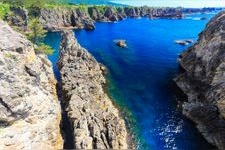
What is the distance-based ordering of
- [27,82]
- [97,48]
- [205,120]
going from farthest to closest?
[97,48] < [205,120] < [27,82]

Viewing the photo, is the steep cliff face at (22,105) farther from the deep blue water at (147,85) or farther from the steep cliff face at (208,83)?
the steep cliff face at (208,83)

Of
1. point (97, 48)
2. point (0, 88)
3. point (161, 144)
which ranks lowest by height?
point (161, 144)

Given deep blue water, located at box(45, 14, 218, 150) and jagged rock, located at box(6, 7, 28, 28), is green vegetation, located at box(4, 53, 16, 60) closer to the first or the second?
deep blue water, located at box(45, 14, 218, 150)

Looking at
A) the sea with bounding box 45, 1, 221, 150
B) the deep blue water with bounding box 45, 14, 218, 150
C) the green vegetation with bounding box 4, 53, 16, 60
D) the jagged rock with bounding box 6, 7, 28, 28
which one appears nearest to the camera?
the green vegetation with bounding box 4, 53, 16, 60

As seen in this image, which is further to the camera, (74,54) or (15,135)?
(74,54)

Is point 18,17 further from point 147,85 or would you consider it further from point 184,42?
point 147,85

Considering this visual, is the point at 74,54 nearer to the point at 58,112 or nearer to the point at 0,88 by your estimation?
the point at 58,112

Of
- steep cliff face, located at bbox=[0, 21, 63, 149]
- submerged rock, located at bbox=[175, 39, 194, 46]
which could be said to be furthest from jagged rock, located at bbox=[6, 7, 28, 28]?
steep cliff face, located at bbox=[0, 21, 63, 149]

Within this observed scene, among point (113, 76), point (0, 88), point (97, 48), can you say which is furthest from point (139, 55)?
point (0, 88)
